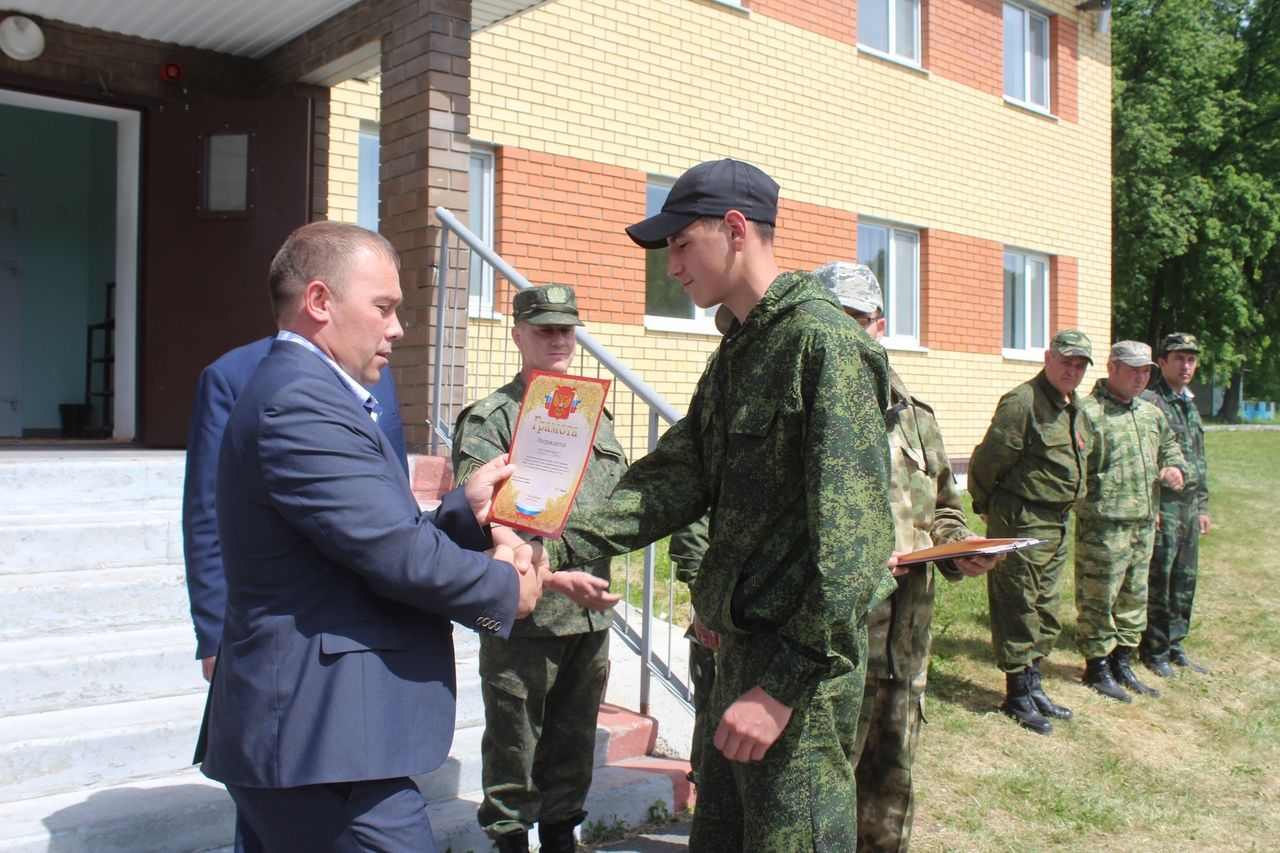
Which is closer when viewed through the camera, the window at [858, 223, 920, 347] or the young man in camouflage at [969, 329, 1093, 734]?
the young man in camouflage at [969, 329, 1093, 734]

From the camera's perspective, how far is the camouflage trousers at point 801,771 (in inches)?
88.0

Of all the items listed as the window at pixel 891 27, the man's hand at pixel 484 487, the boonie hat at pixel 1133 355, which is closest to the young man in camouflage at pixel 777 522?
the man's hand at pixel 484 487

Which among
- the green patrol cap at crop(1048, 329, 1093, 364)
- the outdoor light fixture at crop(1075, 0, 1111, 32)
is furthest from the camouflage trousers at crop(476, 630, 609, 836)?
the outdoor light fixture at crop(1075, 0, 1111, 32)

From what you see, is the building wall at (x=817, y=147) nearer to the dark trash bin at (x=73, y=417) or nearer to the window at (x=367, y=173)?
the window at (x=367, y=173)

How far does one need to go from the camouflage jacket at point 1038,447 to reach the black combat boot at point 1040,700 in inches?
36.4

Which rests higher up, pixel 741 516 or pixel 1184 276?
pixel 1184 276

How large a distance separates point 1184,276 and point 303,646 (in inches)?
1310

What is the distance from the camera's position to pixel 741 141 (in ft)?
34.8

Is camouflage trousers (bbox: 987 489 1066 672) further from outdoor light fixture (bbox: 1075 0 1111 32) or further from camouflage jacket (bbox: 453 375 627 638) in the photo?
outdoor light fixture (bbox: 1075 0 1111 32)

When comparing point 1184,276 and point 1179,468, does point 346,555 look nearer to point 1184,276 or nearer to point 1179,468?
point 1179,468

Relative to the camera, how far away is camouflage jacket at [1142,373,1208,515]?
7.25 meters

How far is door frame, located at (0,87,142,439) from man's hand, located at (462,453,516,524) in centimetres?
551

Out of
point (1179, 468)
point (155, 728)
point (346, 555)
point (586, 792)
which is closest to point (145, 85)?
point (155, 728)

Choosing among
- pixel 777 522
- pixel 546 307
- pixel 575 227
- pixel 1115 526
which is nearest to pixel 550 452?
pixel 777 522
